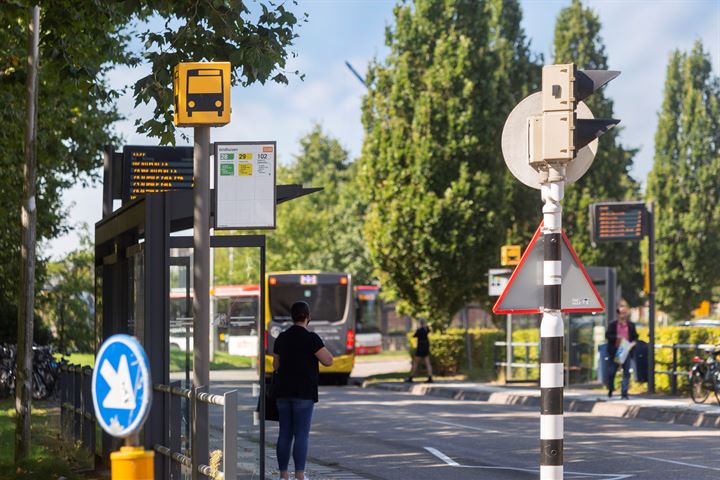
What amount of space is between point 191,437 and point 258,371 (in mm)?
1946

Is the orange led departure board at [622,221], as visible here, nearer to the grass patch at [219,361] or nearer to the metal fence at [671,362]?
the metal fence at [671,362]

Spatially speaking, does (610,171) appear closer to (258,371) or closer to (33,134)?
(33,134)

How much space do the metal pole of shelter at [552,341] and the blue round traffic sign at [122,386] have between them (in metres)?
3.20

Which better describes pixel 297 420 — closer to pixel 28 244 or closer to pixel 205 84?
pixel 205 84

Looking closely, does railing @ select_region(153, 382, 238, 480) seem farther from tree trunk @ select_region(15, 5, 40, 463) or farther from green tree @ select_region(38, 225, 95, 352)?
green tree @ select_region(38, 225, 95, 352)

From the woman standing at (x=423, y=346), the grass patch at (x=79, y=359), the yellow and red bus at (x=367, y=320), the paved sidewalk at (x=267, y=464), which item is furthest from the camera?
the yellow and red bus at (x=367, y=320)

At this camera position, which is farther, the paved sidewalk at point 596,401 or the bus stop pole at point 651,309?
the bus stop pole at point 651,309

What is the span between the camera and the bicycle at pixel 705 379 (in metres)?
22.5

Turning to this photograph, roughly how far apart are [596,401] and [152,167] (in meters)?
12.4

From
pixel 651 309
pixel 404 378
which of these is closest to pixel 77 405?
pixel 651 309

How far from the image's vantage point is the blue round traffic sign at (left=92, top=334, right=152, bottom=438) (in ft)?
18.8

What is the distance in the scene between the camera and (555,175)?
867cm

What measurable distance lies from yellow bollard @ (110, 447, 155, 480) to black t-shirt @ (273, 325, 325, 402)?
5481mm

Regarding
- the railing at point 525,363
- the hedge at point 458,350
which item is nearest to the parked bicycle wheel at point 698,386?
the railing at point 525,363
